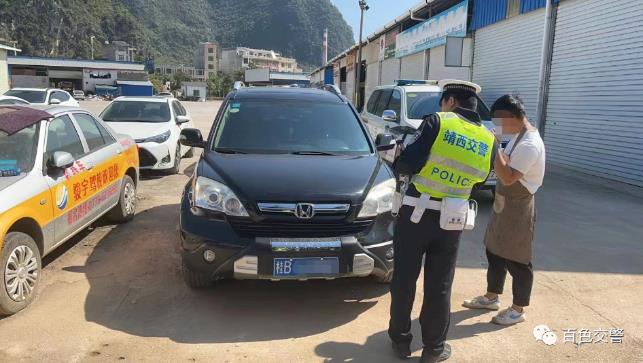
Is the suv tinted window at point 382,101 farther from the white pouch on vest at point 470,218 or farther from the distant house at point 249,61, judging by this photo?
the distant house at point 249,61

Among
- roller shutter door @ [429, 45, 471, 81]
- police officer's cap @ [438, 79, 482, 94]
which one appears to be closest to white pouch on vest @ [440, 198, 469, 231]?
police officer's cap @ [438, 79, 482, 94]

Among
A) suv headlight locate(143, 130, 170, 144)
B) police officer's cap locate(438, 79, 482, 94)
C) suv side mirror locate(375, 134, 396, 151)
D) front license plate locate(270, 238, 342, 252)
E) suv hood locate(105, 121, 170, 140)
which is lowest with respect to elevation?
front license plate locate(270, 238, 342, 252)

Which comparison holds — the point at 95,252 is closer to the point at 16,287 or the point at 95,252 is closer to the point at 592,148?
the point at 16,287

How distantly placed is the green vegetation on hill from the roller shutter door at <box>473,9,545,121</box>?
12609 centimetres

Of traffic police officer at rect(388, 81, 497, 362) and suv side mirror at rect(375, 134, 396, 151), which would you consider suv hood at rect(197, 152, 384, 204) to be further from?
traffic police officer at rect(388, 81, 497, 362)

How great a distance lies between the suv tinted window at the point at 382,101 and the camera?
1048cm

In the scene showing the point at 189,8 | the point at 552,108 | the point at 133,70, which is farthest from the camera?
the point at 189,8

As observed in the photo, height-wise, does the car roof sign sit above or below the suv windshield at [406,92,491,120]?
below

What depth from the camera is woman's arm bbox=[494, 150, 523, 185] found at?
3396mm

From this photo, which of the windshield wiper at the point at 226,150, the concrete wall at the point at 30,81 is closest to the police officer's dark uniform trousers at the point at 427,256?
the windshield wiper at the point at 226,150

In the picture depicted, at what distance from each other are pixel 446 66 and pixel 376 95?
896 centimetres

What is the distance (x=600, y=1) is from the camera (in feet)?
38.2

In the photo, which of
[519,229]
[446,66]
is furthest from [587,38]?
[519,229]

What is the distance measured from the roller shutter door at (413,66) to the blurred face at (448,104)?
20245 mm
